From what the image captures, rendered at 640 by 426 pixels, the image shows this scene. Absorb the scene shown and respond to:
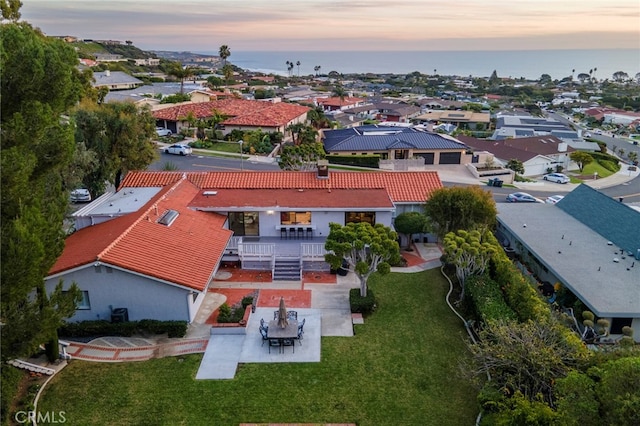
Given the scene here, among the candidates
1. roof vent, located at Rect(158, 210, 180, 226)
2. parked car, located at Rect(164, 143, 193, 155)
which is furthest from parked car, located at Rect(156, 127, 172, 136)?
roof vent, located at Rect(158, 210, 180, 226)

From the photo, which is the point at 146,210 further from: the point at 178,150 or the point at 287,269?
the point at 178,150

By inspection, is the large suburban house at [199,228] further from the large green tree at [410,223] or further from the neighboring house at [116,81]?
the neighboring house at [116,81]

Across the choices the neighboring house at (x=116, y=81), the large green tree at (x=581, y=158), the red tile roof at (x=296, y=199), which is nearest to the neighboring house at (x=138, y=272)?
the red tile roof at (x=296, y=199)

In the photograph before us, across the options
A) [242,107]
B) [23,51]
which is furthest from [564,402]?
[242,107]

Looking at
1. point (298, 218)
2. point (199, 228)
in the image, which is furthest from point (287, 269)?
point (199, 228)

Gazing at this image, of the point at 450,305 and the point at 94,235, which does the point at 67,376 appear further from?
the point at 450,305

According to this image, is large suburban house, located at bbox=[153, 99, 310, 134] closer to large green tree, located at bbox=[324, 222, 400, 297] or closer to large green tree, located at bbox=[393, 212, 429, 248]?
large green tree, located at bbox=[393, 212, 429, 248]
